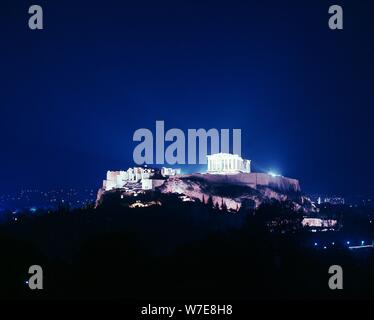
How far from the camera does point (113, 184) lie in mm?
55312

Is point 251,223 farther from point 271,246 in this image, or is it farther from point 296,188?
point 296,188

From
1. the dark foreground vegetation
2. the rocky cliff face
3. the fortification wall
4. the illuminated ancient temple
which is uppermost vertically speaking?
the illuminated ancient temple

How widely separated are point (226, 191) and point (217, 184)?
1317 millimetres

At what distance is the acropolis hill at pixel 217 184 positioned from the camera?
167ft

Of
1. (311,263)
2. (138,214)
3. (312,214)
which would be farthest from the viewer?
(312,214)

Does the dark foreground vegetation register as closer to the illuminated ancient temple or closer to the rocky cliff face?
the rocky cliff face

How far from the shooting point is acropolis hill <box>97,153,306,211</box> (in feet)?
167

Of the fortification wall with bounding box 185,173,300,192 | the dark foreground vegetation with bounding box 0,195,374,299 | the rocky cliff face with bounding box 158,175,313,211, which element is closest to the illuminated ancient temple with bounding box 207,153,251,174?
the fortification wall with bounding box 185,173,300,192

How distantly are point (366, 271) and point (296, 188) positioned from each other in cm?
3345

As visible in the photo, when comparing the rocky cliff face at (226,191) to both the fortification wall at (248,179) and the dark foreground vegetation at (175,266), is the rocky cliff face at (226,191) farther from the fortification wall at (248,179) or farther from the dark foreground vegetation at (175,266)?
the dark foreground vegetation at (175,266)

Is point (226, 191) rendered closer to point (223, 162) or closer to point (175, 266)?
point (223, 162)

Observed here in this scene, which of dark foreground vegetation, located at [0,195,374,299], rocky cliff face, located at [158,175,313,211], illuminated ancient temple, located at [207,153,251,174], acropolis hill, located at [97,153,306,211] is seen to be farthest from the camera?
illuminated ancient temple, located at [207,153,251,174]

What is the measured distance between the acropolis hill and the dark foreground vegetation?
15081 mm
